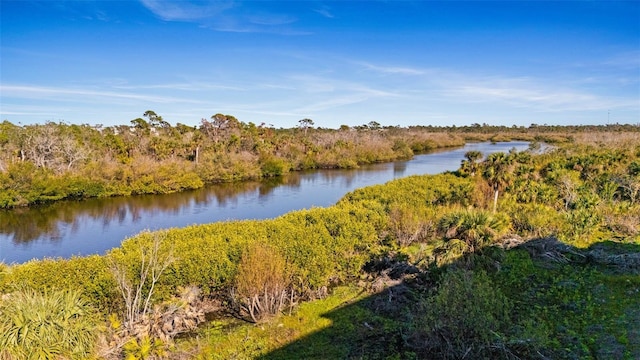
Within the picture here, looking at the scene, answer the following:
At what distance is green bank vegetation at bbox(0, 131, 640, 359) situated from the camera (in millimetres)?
7984

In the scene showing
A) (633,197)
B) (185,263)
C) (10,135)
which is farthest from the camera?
(10,135)

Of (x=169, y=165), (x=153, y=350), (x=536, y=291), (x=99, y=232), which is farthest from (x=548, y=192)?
(x=169, y=165)

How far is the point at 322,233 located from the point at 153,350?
6.51 meters

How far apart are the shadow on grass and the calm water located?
1436 cm

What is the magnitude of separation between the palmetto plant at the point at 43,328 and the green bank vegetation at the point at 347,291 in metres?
0.03

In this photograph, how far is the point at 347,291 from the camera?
42.3 feet

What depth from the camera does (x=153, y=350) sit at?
8.18 meters

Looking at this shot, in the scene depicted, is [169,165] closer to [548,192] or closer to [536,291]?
[548,192]

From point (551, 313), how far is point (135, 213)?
29493 millimetres

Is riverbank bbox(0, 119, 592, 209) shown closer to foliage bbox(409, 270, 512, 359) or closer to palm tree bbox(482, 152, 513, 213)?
palm tree bbox(482, 152, 513, 213)

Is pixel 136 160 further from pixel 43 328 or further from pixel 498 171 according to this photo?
pixel 43 328

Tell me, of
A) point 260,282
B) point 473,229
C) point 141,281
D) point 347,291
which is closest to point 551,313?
point 473,229

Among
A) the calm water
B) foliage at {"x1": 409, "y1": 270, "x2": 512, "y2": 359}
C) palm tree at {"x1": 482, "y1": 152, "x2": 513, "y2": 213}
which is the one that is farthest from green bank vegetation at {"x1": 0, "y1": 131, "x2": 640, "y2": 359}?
the calm water

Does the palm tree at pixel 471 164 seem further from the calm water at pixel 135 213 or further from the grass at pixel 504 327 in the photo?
the grass at pixel 504 327
